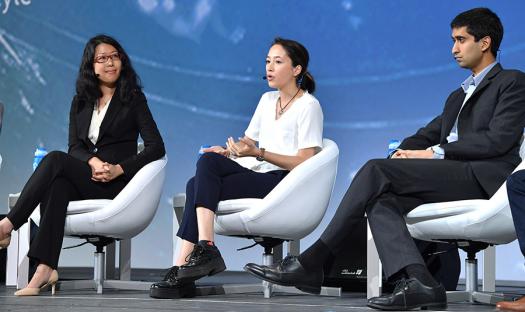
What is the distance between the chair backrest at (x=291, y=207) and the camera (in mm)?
3406

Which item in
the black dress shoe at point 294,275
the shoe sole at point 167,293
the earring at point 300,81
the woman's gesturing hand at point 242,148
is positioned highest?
the earring at point 300,81

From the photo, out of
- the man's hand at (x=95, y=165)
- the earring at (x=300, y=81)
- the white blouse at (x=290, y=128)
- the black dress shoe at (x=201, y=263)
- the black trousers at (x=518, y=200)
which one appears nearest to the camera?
the black trousers at (x=518, y=200)

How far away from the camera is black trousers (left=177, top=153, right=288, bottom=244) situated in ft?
11.2

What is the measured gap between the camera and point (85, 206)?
3.68 m

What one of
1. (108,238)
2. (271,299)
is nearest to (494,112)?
(271,299)

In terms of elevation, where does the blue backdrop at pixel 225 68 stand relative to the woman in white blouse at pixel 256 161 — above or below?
above

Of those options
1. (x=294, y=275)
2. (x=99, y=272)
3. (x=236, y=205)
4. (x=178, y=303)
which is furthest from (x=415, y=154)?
(x=99, y=272)

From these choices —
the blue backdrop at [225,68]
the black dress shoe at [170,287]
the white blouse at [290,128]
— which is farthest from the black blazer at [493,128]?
the blue backdrop at [225,68]

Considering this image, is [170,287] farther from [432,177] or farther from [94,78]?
[94,78]

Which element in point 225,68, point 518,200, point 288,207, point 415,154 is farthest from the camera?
point 225,68

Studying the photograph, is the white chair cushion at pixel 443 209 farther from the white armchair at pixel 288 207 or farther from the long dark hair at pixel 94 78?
the long dark hair at pixel 94 78

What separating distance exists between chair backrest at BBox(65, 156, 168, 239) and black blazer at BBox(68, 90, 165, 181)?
0.31ft

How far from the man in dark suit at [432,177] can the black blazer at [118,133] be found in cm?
103

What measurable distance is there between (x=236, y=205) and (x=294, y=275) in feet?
1.95
